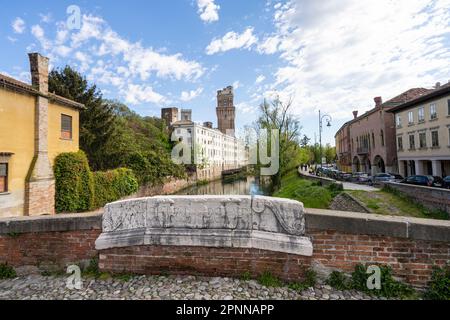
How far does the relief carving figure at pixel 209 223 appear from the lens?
12.2 feet

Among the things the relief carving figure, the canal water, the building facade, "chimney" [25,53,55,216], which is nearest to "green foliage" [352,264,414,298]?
the relief carving figure

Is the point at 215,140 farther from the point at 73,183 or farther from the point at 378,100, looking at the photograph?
the point at 73,183

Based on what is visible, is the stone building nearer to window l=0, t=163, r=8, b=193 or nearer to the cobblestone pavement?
the cobblestone pavement

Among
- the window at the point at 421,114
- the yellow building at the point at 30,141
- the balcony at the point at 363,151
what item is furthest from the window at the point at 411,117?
the yellow building at the point at 30,141

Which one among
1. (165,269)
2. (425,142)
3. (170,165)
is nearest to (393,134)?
(425,142)

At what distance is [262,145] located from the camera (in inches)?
1121

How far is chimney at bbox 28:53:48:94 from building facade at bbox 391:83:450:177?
106 ft

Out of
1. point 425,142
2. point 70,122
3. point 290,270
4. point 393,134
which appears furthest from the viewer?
point 393,134

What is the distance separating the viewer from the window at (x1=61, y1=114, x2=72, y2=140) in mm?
16203

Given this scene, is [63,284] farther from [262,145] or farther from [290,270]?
[262,145]

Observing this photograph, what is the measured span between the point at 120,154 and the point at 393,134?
119 feet

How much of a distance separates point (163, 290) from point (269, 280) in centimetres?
163

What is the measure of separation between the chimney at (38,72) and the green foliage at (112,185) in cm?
732
